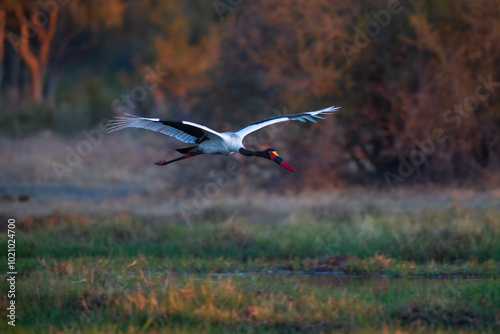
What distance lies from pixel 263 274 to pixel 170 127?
2.15m

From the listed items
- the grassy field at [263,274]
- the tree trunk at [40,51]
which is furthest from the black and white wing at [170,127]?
the tree trunk at [40,51]

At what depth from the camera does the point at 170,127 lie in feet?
27.9

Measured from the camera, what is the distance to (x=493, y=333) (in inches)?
238

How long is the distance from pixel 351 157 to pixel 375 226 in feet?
18.6

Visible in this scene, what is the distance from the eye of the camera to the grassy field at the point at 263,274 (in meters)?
6.44

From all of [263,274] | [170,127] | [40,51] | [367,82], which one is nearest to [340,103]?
[367,82]

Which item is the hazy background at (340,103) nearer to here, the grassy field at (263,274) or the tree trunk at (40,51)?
the grassy field at (263,274)

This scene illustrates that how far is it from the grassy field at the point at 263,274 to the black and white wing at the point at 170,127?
4.80 ft

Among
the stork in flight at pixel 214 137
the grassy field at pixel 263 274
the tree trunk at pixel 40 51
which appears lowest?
the grassy field at pixel 263 274

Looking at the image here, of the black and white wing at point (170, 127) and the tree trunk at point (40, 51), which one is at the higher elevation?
the tree trunk at point (40, 51)

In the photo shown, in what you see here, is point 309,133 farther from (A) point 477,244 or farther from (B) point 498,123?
(A) point 477,244

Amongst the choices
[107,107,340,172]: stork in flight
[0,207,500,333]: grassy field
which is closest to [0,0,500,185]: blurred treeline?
[0,207,500,333]: grassy field

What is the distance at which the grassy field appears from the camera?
644 centimetres

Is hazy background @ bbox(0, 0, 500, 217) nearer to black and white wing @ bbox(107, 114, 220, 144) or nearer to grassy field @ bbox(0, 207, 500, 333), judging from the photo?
grassy field @ bbox(0, 207, 500, 333)
